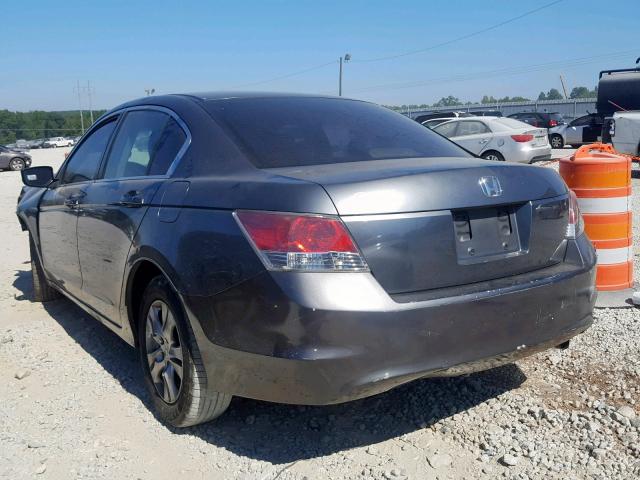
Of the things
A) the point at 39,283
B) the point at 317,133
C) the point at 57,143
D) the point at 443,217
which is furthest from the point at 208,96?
the point at 57,143

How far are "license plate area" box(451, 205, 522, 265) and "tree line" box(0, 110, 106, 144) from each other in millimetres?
96890

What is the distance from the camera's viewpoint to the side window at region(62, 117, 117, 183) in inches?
169

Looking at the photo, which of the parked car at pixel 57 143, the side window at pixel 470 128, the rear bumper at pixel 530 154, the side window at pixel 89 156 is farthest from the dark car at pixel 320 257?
the parked car at pixel 57 143

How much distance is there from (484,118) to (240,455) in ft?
48.0

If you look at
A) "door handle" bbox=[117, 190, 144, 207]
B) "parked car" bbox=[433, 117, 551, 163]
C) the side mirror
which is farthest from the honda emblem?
A: "parked car" bbox=[433, 117, 551, 163]

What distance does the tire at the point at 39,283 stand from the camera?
543 centimetres

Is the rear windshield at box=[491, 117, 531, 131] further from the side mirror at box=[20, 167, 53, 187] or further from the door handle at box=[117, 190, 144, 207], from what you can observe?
the door handle at box=[117, 190, 144, 207]

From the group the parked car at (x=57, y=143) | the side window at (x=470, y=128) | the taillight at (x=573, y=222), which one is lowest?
the taillight at (x=573, y=222)

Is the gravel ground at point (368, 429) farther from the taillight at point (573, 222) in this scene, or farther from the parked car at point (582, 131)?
the parked car at point (582, 131)

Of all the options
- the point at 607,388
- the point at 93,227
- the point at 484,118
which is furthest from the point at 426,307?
the point at 484,118

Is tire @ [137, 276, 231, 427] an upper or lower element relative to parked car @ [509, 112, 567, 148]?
lower

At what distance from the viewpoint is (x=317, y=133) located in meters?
3.35

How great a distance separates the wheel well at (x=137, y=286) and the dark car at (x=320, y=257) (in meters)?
0.01

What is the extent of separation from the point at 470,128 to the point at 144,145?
1367 centimetres
